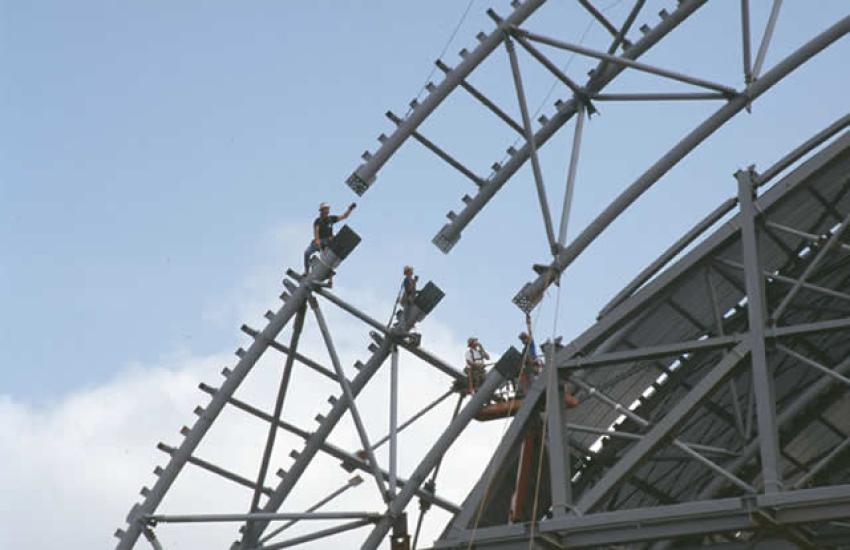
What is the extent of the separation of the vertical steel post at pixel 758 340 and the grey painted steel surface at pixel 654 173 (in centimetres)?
204

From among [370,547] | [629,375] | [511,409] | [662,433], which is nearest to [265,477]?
[370,547]

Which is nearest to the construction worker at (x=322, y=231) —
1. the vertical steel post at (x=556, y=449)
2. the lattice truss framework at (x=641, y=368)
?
the lattice truss framework at (x=641, y=368)

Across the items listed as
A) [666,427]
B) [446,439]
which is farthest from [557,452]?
[446,439]

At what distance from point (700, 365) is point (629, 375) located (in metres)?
2.16

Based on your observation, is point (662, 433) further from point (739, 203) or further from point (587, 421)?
point (587, 421)

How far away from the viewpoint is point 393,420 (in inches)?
902

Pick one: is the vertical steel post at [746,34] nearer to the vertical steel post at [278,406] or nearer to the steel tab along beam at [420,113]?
the steel tab along beam at [420,113]

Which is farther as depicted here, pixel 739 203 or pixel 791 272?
pixel 791 272

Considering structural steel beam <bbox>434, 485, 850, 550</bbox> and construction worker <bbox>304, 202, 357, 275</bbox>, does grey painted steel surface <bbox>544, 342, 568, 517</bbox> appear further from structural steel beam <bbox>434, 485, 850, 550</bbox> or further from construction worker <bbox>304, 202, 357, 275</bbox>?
construction worker <bbox>304, 202, 357, 275</bbox>

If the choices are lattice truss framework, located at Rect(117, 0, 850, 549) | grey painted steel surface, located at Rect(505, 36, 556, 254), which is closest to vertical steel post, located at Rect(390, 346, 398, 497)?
lattice truss framework, located at Rect(117, 0, 850, 549)

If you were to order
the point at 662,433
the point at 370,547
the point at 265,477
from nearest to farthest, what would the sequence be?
the point at 662,433 → the point at 370,547 → the point at 265,477

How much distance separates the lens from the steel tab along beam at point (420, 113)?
893 inches

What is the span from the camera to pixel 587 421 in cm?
2400

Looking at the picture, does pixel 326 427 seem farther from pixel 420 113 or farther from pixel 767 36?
pixel 767 36
